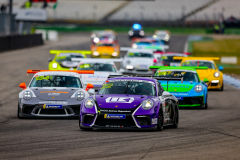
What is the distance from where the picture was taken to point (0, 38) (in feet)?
117

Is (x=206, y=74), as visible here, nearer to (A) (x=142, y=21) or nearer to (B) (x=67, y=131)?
(B) (x=67, y=131)

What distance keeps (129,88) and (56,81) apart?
3362 mm

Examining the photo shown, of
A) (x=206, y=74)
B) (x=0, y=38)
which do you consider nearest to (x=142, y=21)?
(x=0, y=38)

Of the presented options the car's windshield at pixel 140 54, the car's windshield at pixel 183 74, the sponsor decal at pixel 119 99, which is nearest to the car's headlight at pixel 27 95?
the sponsor decal at pixel 119 99

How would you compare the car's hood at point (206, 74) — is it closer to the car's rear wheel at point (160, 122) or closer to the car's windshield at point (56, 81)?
the car's windshield at point (56, 81)

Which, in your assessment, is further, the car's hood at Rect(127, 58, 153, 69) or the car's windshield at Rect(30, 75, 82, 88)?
the car's hood at Rect(127, 58, 153, 69)

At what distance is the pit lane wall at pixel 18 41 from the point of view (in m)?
37.2

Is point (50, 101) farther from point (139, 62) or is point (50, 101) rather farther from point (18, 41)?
point (18, 41)

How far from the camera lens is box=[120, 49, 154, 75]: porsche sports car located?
26.2 meters

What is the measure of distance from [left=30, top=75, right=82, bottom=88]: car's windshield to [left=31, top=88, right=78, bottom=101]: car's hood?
0.49 m

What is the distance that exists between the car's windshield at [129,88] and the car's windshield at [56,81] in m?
2.72

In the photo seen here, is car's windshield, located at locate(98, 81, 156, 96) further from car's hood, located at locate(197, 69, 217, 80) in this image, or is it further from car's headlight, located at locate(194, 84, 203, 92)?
car's hood, located at locate(197, 69, 217, 80)

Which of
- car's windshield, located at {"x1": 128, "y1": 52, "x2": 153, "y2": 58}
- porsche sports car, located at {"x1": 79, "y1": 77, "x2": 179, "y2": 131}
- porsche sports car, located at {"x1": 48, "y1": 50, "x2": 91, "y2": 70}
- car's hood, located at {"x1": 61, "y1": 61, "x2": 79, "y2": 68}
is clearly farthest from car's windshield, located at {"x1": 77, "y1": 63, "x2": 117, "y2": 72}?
porsche sports car, located at {"x1": 79, "y1": 77, "x2": 179, "y2": 131}

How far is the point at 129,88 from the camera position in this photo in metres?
10.3
